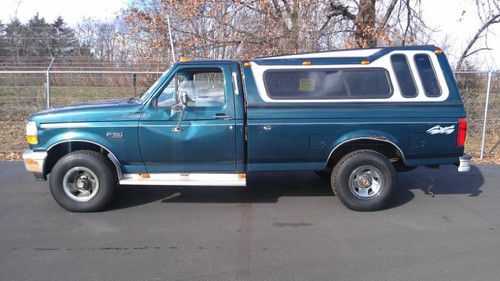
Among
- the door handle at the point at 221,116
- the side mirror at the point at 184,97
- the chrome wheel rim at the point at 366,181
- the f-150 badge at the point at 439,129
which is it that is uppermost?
the side mirror at the point at 184,97

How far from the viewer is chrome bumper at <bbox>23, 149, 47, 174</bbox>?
568 cm

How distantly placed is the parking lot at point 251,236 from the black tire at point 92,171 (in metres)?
0.13

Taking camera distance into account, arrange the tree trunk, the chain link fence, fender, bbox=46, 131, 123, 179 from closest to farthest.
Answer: fender, bbox=46, 131, 123, 179, the chain link fence, the tree trunk

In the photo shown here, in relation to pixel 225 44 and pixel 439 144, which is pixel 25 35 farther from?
pixel 439 144

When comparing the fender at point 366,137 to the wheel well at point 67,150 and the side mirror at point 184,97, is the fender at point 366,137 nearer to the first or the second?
the side mirror at point 184,97

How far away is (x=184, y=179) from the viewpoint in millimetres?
5797

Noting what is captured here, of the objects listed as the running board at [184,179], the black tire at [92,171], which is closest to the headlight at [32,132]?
the black tire at [92,171]

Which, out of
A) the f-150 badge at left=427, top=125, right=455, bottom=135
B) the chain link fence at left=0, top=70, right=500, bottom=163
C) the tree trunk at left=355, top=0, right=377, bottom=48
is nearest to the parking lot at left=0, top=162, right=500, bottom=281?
the f-150 badge at left=427, top=125, right=455, bottom=135

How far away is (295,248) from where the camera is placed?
4.64m

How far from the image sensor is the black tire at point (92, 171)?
18.7 ft

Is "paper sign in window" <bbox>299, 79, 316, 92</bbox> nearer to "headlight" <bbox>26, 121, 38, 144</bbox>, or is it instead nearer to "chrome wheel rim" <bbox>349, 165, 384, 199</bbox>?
"chrome wheel rim" <bbox>349, 165, 384, 199</bbox>

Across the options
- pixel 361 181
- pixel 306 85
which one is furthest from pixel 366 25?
pixel 361 181

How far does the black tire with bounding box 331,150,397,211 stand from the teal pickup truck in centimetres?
1

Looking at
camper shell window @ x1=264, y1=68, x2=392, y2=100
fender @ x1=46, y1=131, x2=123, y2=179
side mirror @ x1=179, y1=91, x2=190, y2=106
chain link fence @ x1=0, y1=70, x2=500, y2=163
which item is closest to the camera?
side mirror @ x1=179, y1=91, x2=190, y2=106
